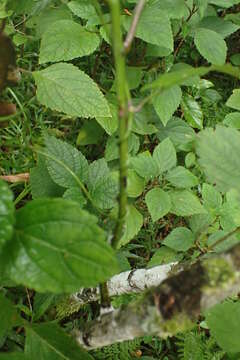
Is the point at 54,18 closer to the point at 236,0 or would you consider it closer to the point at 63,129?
the point at 63,129

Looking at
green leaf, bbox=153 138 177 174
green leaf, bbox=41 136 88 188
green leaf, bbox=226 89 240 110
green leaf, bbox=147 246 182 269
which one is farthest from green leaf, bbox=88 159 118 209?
green leaf, bbox=226 89 240 110

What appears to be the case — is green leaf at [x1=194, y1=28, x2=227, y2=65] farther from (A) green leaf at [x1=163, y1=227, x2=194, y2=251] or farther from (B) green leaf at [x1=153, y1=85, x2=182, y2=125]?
(A) green leaf at [x1=163, y1=227, x2=194, y2=251]

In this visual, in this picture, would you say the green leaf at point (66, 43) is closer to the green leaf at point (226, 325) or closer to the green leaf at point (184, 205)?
the green leaf at point (184, 205)

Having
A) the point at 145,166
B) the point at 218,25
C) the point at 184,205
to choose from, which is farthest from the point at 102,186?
the point at 218,25

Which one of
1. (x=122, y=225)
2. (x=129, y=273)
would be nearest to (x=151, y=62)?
(x=129, y=273)

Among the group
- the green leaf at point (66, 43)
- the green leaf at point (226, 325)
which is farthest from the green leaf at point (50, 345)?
the green leaf at point (66, 43)
